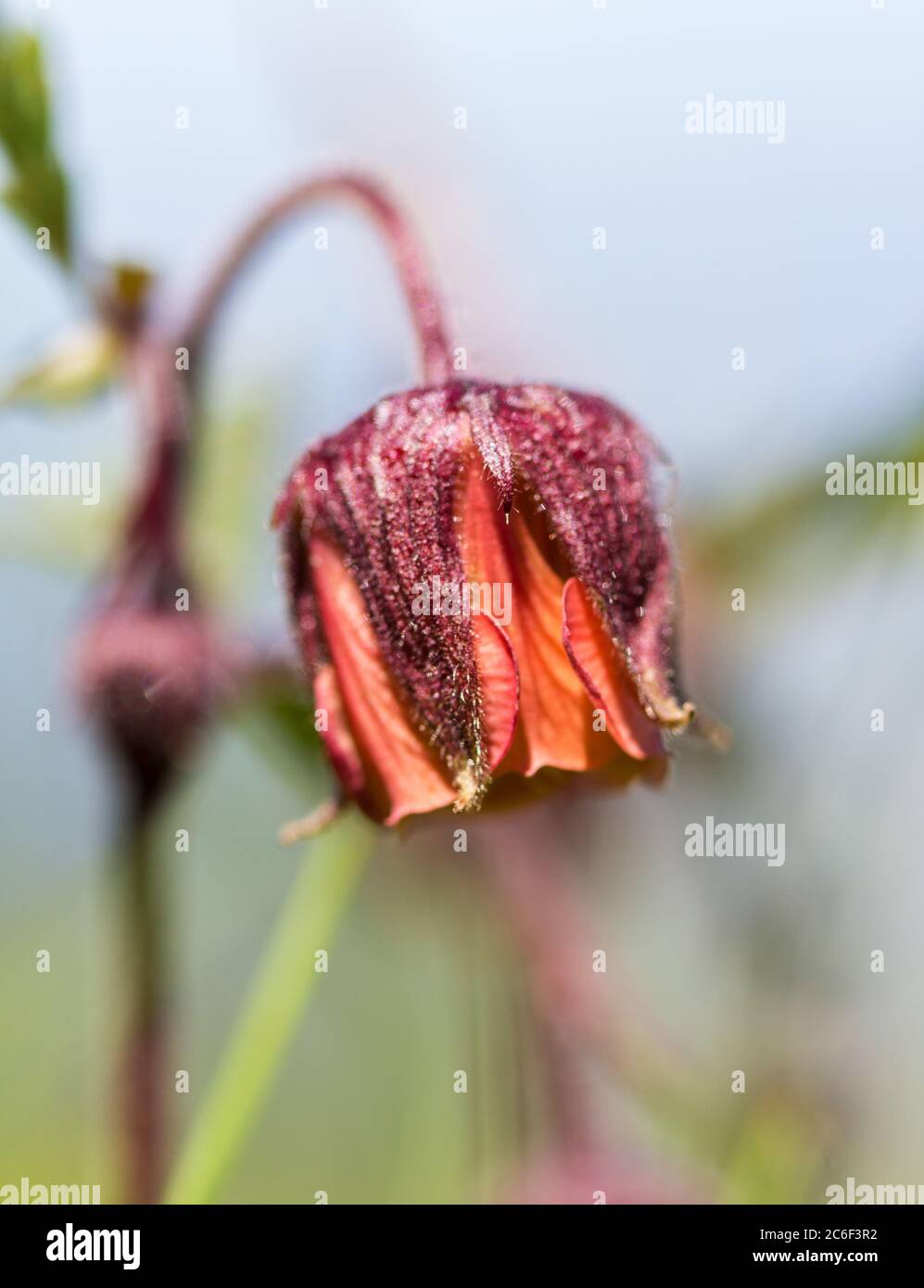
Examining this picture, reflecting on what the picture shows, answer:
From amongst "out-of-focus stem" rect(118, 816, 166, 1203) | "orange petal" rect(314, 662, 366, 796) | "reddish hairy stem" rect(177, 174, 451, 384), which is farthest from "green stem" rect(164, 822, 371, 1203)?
"reddish hairy stem" rect(177, 174, 451, 384)

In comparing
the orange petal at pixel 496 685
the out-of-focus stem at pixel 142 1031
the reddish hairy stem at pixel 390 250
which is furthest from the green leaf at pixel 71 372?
the orange petal at pixel 496 685

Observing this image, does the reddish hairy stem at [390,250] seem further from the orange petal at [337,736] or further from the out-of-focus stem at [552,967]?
the out-of-focus stem at [552,967]

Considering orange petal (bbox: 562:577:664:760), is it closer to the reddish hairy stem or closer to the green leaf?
the reddish hairy stem

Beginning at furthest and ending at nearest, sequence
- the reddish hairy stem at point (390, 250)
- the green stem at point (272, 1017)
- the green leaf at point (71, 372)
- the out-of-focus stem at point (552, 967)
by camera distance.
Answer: the out-of-focus stem at point (552, 967) < the green leaf at point (71, 372) < the green stem at point (272, 1017) < the reddish hairy stem at point (390, 250)

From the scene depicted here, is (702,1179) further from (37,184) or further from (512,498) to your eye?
(37,184)
